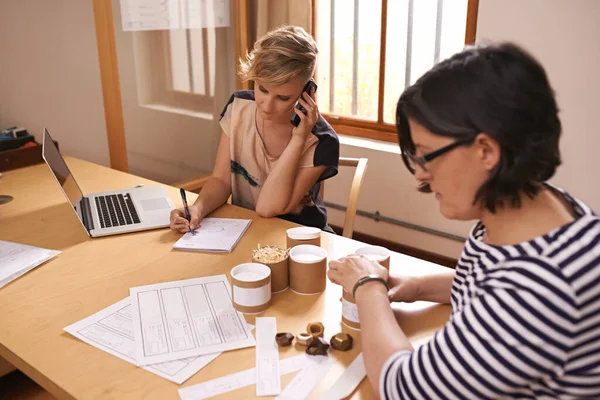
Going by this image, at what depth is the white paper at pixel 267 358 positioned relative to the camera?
96 centimetres

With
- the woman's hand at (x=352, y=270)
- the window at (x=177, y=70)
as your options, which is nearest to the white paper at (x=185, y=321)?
the woman's hand at (x=352, y=270)

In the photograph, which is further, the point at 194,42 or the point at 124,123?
the point at 194,42

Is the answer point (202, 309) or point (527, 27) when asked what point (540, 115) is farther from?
point (527, 27)

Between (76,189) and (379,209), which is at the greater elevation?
(76,189)

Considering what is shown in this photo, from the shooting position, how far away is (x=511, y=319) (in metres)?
0.71

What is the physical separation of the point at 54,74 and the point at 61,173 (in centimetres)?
109

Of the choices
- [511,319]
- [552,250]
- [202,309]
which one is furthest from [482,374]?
[202,309]

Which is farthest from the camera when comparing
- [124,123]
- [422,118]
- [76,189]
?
[124,123]

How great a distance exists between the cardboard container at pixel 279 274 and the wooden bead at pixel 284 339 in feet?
0.64

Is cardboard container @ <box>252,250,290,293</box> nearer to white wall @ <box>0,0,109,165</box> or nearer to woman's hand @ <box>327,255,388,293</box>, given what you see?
woman's hand @ <box>327,255,388,293</box>

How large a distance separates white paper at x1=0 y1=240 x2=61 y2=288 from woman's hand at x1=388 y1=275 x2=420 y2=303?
0.94 m

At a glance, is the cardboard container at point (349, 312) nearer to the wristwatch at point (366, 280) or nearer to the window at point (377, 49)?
the wristwatch at point (366, 280)

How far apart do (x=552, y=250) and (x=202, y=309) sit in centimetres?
76

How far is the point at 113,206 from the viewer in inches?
72.7
